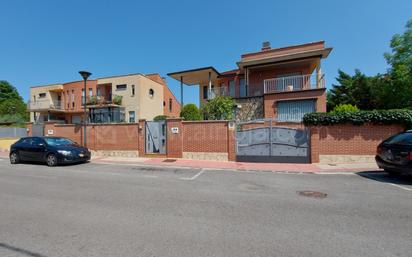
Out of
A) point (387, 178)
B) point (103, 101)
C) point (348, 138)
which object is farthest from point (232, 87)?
point (103, 101)

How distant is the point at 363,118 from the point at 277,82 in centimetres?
780

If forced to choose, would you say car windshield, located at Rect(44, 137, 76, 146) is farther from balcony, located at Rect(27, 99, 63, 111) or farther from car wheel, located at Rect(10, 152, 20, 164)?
balcony, located at Rect(27, 99, 63, 111)

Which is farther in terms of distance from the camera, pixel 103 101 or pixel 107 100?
pixel 107 100

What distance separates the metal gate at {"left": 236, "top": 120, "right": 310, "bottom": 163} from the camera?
11.4 m

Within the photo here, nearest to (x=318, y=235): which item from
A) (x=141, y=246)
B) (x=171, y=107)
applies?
(x=141, y=246)

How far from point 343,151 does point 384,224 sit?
836 cm

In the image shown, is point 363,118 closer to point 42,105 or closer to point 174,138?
point 174,138

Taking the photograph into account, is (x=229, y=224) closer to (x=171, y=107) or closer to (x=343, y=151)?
(x=343, y=151)

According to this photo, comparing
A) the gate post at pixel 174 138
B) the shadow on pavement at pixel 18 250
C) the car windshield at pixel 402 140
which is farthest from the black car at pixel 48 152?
the car windshield at pixel 402 140

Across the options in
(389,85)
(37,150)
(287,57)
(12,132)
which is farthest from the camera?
(12,132)

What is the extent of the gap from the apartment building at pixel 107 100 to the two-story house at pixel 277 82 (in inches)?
319

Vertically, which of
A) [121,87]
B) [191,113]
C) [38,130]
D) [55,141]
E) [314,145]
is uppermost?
[121,87]

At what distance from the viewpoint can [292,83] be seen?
17.2m

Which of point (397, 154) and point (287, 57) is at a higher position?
point (287, 57)
